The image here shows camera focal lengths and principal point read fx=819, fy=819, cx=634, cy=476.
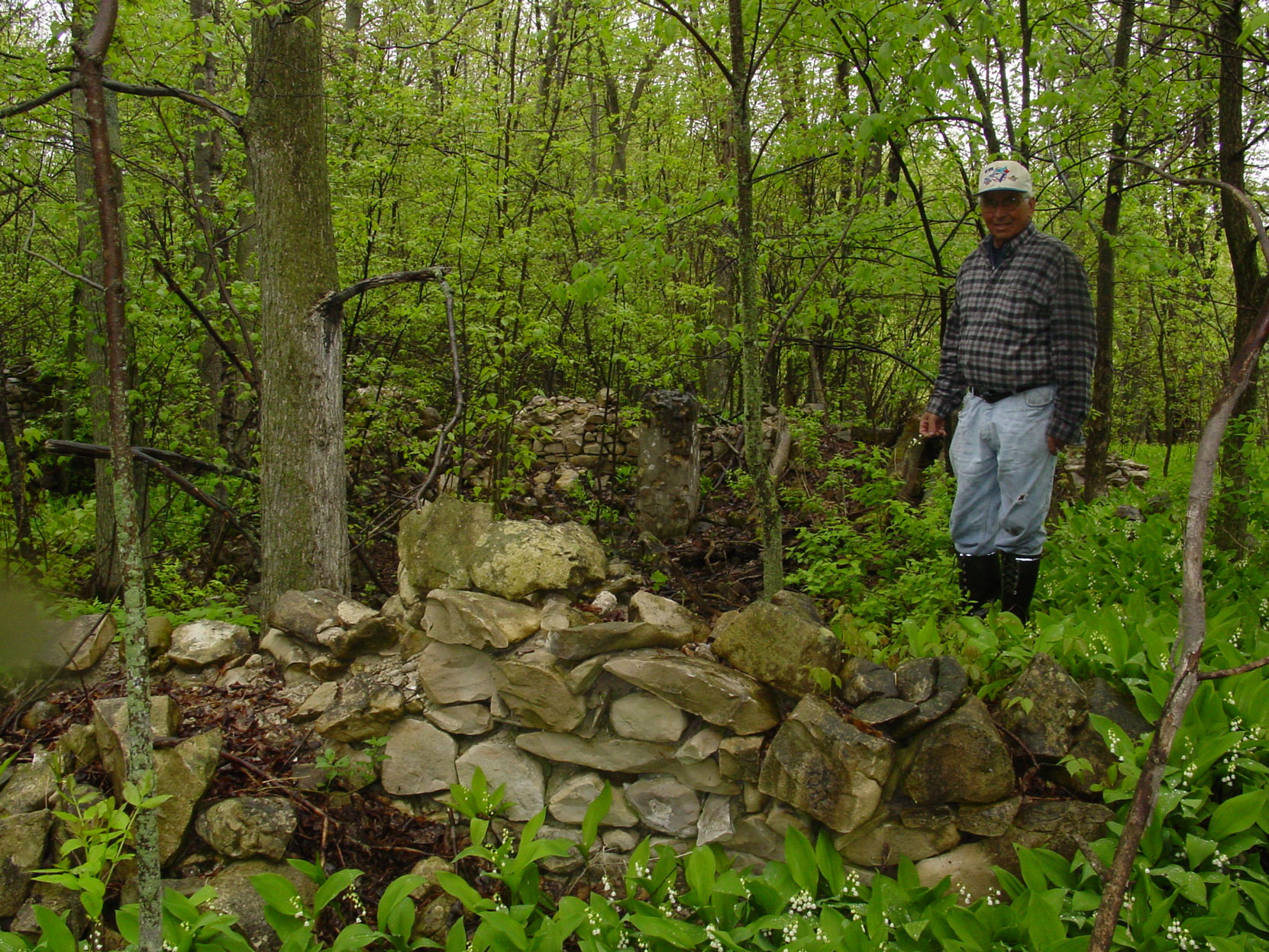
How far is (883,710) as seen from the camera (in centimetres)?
278

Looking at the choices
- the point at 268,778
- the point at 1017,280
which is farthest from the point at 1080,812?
the point at 268,778

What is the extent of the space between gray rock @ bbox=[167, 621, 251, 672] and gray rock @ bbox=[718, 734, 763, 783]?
239cm

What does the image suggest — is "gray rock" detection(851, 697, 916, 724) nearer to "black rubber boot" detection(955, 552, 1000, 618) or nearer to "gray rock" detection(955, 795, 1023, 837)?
"gray rock" detection(955, 795, 1023, 837)

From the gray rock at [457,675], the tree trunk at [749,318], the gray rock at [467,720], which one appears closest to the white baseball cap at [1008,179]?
the tree trunk at [749,318]

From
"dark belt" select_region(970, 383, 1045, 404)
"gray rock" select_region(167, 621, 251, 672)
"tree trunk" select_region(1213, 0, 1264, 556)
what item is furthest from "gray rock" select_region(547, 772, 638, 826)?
"tree trunk" select_region(1213, 0, 1264, 556)

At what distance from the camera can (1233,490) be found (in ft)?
14.3

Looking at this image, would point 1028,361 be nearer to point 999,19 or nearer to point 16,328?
point 999,19

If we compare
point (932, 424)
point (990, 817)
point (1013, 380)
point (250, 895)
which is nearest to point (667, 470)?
point (932, 424)

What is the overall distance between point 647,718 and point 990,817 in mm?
1193

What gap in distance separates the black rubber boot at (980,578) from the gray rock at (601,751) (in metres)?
1.72

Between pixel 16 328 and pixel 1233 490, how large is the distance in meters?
12.6

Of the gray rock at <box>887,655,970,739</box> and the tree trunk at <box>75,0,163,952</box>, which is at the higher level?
the tree trunk at <box>75,0,163,952</box>

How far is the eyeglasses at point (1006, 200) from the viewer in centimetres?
356

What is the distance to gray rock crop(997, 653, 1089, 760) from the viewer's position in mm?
2695
